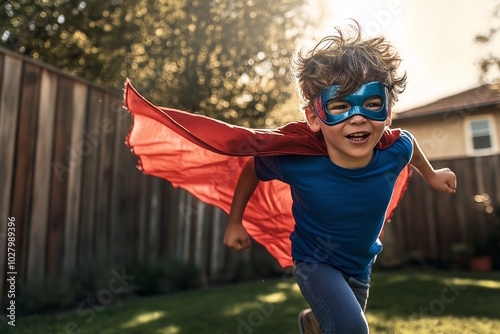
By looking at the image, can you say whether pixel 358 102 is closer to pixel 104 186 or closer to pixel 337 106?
pixel 337 106

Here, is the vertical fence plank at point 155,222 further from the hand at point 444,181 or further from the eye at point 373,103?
the eye at point 373,103

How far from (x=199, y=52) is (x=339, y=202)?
685 centimetres

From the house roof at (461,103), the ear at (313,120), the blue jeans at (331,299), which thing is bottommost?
the blue jeans at (331,299)

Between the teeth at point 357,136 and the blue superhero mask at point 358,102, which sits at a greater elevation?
the blue superhero mask at point 358,102

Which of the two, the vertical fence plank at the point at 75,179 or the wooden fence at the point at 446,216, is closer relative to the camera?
the vertical fence plank at the point at 75,179

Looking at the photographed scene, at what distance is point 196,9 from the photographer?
860cm

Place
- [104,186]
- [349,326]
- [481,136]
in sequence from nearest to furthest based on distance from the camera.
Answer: [349,326] → [104,186] → [481,136]

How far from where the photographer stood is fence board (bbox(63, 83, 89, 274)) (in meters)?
5.60

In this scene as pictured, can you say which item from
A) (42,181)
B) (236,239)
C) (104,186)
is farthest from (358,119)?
(104,186)

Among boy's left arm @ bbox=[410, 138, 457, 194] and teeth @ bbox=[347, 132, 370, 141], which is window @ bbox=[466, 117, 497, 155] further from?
teeth @ bbox=[347, 132, 370, 141]

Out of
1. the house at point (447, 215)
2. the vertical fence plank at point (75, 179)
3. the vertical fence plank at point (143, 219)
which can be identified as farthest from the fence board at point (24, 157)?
the house at point (447, 215)

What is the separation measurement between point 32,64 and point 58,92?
0.46m

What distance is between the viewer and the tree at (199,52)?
8.04 metres

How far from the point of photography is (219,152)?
8.87 ft
